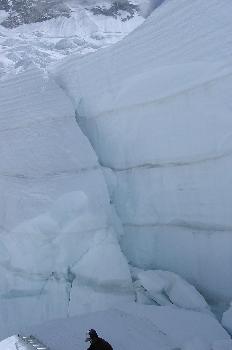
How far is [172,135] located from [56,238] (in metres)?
1.90

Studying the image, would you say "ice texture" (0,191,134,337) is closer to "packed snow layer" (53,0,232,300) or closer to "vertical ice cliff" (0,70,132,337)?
"vertical ice cliff" (0,70,132,337)

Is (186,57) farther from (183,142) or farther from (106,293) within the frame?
(106,293)

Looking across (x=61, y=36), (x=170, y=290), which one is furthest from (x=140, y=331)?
(x=61, y=36)

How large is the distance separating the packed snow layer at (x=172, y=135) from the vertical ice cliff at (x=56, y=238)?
0.40 meters

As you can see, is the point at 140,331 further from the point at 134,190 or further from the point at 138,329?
the point at 134,190

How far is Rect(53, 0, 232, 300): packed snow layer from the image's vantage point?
222 inches

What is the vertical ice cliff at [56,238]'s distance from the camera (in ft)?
19.5

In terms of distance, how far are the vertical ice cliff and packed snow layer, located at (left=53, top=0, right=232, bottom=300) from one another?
0.40 meters

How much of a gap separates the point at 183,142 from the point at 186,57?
1.03 m

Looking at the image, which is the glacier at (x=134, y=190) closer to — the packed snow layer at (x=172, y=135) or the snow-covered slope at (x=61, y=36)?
the packed snow layer at (x=172, y=135)

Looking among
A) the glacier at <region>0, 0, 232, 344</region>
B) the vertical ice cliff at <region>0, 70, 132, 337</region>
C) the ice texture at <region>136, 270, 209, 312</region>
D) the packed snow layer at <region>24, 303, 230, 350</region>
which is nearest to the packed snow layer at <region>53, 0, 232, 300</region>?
the glacier at <region>0, 0, 232, 344</region>

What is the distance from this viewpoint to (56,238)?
Result: 6.12 metres

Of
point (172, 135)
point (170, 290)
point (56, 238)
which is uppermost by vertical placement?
point (172, 135)

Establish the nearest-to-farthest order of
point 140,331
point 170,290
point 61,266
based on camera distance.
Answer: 1. point 140,331
2. point 170,290
3. point 61,266
